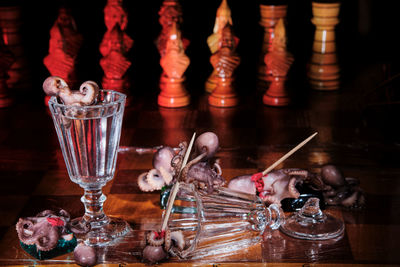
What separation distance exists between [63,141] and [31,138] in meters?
0.61

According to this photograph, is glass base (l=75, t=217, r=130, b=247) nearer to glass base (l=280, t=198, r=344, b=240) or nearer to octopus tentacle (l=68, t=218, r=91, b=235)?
octopus tentacle (l=68, t=218, r=91, b=235)

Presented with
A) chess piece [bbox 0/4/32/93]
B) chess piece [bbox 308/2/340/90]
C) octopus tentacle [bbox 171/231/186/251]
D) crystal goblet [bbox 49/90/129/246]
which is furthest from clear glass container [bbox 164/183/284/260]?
chess piece [bbox 0/4/32/93]

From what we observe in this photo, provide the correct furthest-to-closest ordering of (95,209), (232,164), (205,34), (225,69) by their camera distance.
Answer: (205,34)
(225,69)
(232,164)
(95,209)

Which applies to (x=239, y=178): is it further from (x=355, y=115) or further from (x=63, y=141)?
(x=355, y=115)

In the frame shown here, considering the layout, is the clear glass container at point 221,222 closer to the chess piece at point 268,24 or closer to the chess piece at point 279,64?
the chess piece at point 279,64

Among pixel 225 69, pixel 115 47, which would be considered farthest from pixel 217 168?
pixel 115 47

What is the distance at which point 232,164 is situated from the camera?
1304mm

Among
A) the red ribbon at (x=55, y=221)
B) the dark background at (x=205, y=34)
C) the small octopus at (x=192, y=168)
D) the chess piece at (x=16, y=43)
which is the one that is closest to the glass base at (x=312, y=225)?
the small octopus at (x=192, y=168)

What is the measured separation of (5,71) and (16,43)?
0.21 meters

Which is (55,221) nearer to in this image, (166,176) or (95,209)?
(95,209)

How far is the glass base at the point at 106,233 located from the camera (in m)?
1.00

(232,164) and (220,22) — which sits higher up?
(220,22)

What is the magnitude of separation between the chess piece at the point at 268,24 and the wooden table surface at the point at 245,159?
79mm

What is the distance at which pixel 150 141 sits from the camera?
4.98ft
